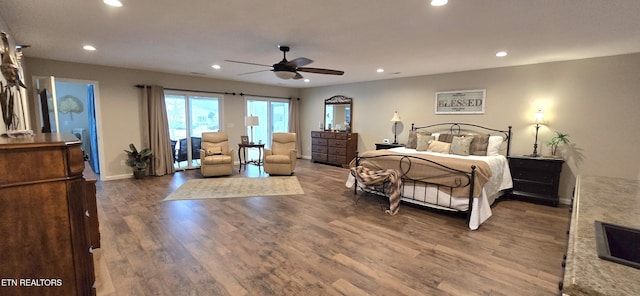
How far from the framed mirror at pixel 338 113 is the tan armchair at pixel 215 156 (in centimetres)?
316

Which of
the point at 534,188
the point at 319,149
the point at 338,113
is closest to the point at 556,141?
the point at 534,188

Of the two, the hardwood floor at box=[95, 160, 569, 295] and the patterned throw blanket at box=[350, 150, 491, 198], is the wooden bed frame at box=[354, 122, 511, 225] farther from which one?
the hardwood floor at box=[95, 160, 569, 295]

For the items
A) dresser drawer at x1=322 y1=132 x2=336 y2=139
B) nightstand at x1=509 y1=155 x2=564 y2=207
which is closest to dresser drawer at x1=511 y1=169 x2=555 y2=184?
nightstand at x1=509 y1=155 x2=564 y2=207

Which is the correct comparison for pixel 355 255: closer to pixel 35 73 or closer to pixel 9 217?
pixel 9 217

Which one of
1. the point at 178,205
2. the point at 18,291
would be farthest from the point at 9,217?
the point at 178,205

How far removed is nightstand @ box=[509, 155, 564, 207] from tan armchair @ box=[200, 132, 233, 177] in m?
5.66

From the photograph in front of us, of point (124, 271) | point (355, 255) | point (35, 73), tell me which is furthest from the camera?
point (35, 73)

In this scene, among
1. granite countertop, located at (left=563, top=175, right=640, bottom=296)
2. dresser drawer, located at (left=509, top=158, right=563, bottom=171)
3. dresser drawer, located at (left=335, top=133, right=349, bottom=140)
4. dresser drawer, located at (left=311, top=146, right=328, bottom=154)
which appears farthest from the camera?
dresser drawer, located at (left=311, top=146, right=328, bottom=154)

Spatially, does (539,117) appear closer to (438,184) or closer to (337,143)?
(438,184)

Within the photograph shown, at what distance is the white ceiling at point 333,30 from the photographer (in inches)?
98.0

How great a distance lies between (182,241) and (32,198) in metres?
1.98

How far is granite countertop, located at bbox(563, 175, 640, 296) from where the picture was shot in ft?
2.39

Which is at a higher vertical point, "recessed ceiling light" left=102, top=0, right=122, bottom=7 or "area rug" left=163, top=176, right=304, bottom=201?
"recessed ceiling light" left=102, top=0, right=122, bottom=7

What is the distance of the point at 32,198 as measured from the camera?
1.23 m
